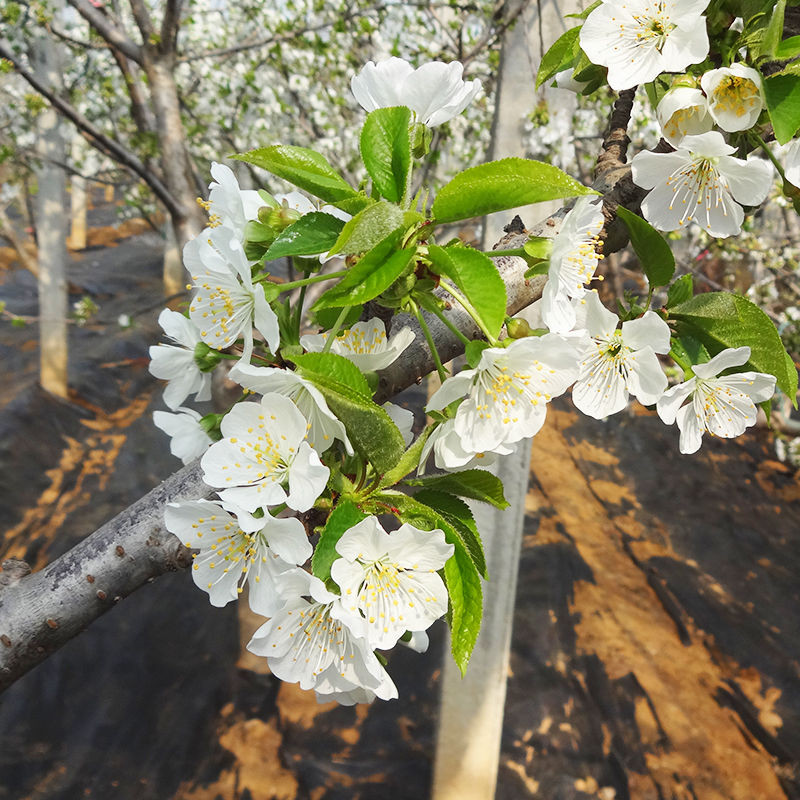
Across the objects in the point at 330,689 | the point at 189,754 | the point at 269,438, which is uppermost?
the point at 269,438

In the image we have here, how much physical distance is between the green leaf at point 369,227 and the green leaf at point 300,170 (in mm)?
65

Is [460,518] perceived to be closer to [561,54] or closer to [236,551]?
[236,551]

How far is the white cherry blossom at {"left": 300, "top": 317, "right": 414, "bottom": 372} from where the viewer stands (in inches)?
22.3

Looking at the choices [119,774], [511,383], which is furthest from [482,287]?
[119,774]

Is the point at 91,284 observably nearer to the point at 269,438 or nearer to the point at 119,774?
the point at 119,774

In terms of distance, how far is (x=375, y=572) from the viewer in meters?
0.51

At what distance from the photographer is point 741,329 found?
24.5 inches

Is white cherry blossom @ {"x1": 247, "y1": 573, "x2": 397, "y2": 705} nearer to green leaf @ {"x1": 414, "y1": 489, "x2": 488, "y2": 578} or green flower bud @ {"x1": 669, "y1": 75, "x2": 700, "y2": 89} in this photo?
green leaf @ {"x1": 414, "y1": 489, "x2": 488, "y2": 578}

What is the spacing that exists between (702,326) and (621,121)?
1.04ft

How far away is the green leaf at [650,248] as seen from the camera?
62cm

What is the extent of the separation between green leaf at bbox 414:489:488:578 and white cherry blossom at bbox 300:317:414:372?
0.45 ft

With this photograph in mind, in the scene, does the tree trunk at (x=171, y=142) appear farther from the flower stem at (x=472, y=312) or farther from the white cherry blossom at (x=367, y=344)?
the flower stem at (x=472, y=312)

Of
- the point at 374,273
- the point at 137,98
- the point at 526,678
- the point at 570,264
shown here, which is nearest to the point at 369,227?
the point at 374,273

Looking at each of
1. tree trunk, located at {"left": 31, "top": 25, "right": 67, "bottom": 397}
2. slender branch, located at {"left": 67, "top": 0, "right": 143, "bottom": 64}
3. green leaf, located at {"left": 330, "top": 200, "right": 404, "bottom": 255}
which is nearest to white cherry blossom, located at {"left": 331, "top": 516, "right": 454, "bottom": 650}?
green leaf, located at {"left": 330, "top": 200, "right": 404, "bottom": 255}
